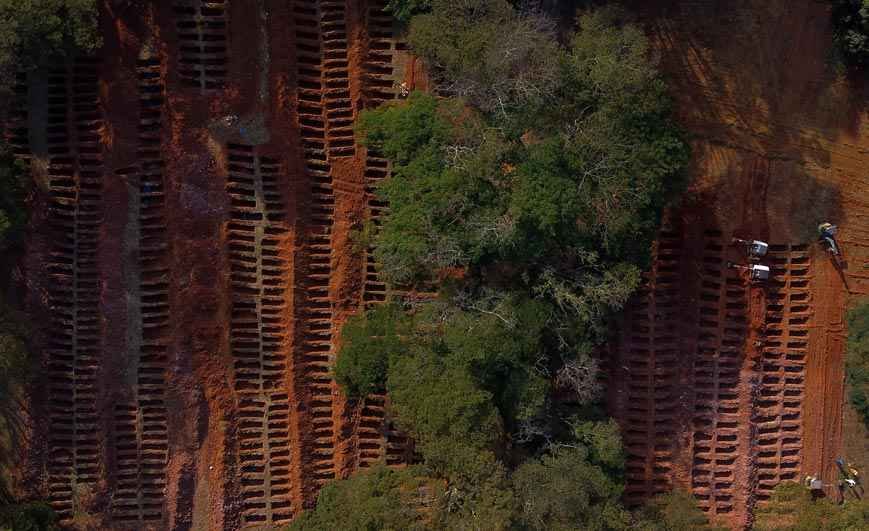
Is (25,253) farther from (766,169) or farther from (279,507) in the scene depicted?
(766,169)

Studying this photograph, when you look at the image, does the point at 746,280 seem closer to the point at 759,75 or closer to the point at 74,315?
the point at 759,75

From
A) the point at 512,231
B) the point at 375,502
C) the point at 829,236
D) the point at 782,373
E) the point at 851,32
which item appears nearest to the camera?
the point at 512,231

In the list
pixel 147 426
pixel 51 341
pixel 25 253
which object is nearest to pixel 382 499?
pixel 147 426

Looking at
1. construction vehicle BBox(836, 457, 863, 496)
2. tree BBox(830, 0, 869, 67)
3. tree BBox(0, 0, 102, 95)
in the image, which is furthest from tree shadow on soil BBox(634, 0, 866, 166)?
tree BBox(0, 0, 102, 95)

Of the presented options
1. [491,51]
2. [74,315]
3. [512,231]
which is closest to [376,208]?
[512,231]

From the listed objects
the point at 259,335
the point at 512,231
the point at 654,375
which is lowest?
the point at 654,375
